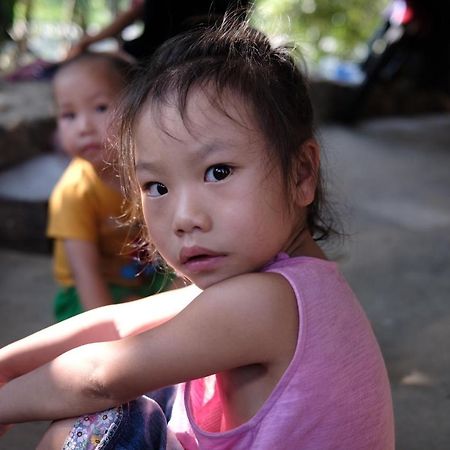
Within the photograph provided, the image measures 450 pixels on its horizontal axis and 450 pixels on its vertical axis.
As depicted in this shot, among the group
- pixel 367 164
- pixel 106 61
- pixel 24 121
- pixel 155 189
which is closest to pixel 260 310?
pixel 155 189

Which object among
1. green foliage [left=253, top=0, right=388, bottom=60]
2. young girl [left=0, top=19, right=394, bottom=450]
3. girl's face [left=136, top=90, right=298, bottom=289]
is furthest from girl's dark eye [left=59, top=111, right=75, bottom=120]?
green foliage [left=253, top=0, right=388, bottom=60]

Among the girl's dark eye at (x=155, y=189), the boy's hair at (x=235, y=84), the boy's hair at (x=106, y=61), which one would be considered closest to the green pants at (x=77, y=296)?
the boy's hair at (x=106, y=61)

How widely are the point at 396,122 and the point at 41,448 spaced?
16.9 ft

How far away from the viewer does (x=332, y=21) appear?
7.38m

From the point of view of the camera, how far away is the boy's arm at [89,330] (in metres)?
1.54

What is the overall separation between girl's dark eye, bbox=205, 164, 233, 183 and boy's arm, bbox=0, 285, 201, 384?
301mm

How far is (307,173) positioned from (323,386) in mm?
363

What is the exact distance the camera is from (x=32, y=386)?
1.38 meters

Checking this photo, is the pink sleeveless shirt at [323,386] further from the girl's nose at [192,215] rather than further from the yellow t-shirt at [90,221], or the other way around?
the yellow t-shirt at [90,221]

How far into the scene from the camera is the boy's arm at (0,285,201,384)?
5.04ft

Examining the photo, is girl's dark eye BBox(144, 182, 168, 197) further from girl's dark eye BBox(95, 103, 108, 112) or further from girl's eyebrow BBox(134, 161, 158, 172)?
girl's dark eye BBox(95, 103, 108, 112)

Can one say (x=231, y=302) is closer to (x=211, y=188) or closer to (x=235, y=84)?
(x=211, y=188)

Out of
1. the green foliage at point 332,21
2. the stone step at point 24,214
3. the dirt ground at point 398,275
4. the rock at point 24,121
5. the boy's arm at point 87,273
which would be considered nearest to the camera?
the dirt ground at point 398,275

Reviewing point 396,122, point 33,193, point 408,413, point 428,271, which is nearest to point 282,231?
point 408,413
